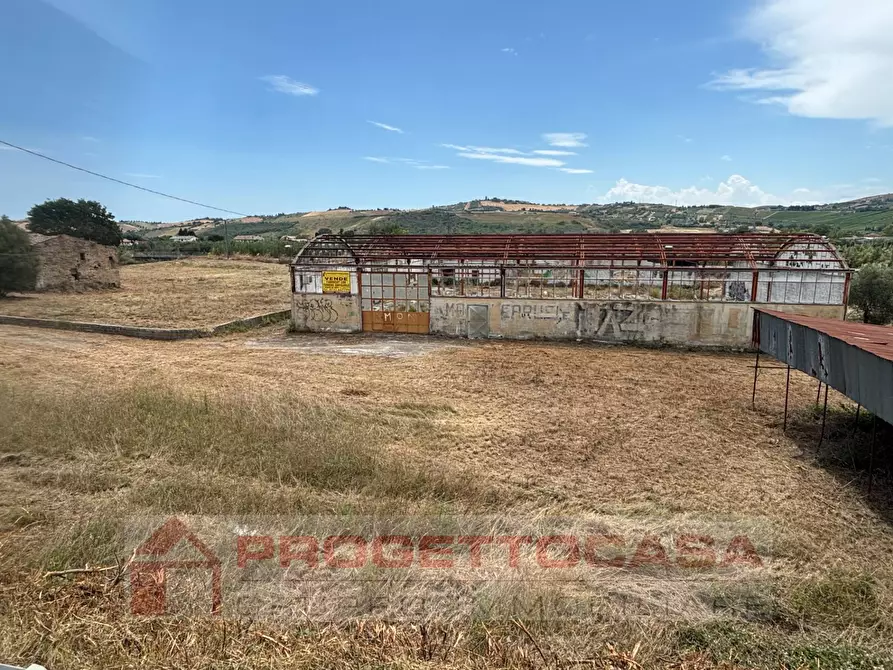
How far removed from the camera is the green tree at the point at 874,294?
21.7 m

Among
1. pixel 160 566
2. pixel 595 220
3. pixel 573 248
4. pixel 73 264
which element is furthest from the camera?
pixel 595 220

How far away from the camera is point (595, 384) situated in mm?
14219

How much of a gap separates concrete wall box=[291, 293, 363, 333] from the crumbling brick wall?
15.8 meters

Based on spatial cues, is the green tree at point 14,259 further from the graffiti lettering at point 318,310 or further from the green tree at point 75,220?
the graffiti lettering at point 318,310

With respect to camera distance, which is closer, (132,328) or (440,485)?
(440,485)

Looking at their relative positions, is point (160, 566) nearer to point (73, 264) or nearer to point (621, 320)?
point (621, 320)

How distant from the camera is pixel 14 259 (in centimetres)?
2539

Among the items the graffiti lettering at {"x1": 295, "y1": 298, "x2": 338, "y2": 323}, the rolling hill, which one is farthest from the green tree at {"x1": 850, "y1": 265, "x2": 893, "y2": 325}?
the rolling hill

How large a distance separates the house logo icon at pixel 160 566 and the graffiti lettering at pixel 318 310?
16.1 meters

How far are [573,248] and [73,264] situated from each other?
27.4 meters

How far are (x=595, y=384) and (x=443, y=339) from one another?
811 centimetres

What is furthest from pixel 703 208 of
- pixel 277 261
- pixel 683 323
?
pixel 683 323

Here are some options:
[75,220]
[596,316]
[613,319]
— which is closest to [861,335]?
[613,319]

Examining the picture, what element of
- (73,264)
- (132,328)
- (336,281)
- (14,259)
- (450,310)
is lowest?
(132,328)
